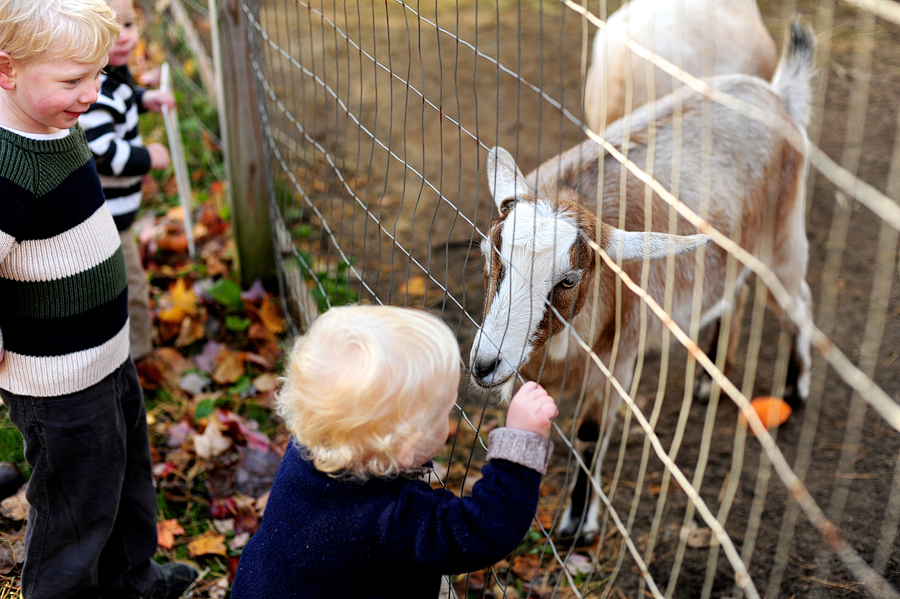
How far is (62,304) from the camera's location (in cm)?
184

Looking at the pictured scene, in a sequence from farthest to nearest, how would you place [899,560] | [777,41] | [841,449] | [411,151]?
[777,41]
[411,151]
[841,449]
[899,560]

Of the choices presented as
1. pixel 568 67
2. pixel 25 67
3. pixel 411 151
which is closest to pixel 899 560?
pixel 25 67

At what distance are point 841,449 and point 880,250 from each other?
5.80 ft

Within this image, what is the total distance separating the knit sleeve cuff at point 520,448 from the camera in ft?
4.51

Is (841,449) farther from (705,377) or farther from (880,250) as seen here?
(880,250)

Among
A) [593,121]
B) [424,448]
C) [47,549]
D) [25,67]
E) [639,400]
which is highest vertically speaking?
[25,67]

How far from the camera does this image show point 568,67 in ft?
21.3

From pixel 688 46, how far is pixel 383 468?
3.96 meters

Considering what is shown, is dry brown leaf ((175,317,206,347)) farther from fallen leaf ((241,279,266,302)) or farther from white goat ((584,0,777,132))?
white goat ((584,0,777,132))

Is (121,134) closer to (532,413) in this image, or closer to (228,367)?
(228,367)

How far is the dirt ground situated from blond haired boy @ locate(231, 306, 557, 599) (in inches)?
11.8

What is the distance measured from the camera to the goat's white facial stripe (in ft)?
7.08

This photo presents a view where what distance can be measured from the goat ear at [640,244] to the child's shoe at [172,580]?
180 cm

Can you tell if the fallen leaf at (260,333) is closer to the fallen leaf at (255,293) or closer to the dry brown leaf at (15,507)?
the fallen leaf at (255,293)
